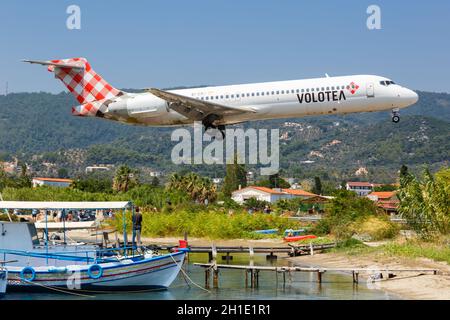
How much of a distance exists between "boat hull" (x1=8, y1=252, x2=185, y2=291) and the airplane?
42.0 ft

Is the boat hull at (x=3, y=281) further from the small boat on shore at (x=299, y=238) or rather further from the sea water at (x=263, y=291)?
the small boat on shore at (x=299, y=238)

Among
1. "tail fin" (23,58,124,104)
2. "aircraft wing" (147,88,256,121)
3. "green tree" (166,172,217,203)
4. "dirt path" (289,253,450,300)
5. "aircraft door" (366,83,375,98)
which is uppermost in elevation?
"tail fin" (23,58,124,104)

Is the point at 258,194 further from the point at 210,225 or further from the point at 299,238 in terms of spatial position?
the point at 299,238

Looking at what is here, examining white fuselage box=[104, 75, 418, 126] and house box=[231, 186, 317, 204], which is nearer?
white fuselage box=[104, 75, 418, 126]

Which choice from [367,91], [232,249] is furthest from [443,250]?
[232,249]

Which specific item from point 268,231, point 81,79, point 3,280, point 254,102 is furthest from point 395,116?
point 268,231

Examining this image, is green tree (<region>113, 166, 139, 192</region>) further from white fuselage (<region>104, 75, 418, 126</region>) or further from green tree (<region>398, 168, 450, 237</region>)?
green tree (<region>398, 168, 450, 237</region>)

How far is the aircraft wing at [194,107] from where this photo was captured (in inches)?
1960

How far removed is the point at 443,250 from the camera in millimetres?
45594

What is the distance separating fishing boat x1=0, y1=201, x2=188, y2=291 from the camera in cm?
3834

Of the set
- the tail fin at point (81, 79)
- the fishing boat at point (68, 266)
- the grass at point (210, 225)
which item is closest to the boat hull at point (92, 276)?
the fishing boat at point (68, 266)

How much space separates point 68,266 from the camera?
3866cm

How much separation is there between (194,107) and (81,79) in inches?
470

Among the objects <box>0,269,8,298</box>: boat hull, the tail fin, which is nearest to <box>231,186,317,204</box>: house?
the tail fin
